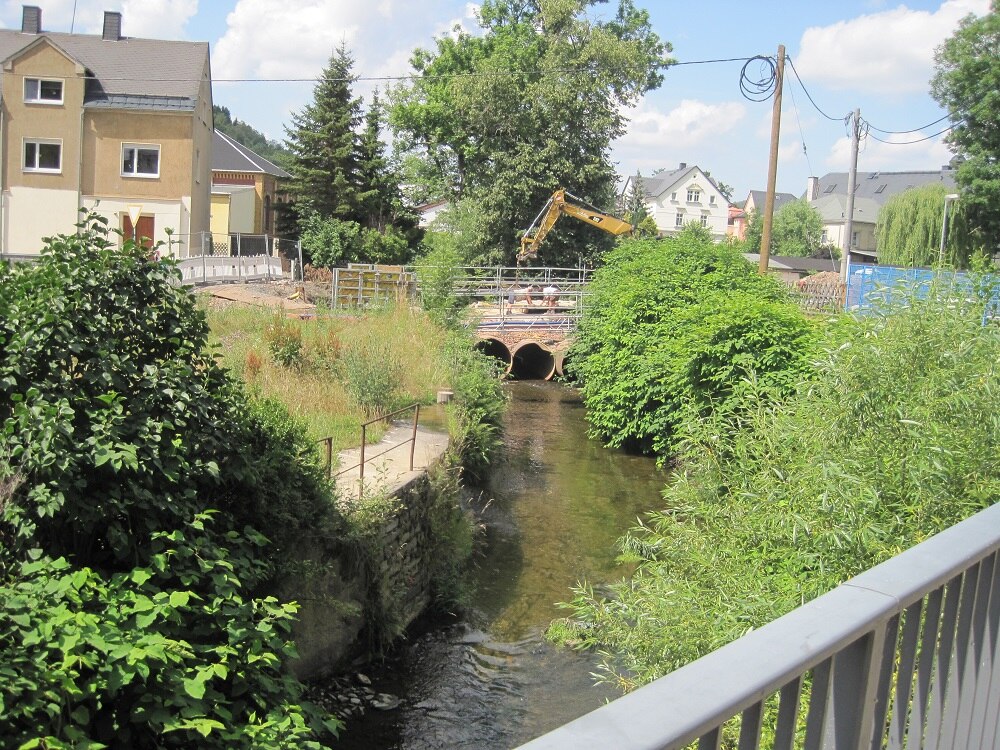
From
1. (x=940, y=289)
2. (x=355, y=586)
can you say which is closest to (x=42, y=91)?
(x=355, y=586)

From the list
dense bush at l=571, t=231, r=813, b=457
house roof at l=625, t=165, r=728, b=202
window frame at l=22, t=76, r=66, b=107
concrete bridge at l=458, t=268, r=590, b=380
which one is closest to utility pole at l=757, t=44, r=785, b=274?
dense bush at l=571, t=231, r=813, b=457

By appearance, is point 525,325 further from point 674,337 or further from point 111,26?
point 111,26

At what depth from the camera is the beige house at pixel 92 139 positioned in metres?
35.3

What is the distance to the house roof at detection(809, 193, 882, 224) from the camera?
78.8 meters

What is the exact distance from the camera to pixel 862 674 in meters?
1.66

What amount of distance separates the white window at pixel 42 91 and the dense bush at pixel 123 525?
32.3 metres

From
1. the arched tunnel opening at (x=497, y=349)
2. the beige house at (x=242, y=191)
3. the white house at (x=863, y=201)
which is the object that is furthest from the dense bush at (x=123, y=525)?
the white house at (x=863, y=201)

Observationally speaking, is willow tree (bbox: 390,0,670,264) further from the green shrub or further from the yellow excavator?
the green shrub

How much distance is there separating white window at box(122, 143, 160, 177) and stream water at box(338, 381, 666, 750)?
2252cm

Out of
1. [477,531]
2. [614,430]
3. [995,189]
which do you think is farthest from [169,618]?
[995,189]

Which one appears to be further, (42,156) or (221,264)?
(42,156)

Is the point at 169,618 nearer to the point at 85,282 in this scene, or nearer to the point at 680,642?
the point at 85,282

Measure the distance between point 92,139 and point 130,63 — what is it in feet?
11.1

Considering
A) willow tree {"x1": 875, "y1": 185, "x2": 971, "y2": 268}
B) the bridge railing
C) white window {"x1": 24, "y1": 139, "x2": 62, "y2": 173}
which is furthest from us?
willow tree {"x1": 875, "y1": 185, "x2": 971, "y2": 268}
